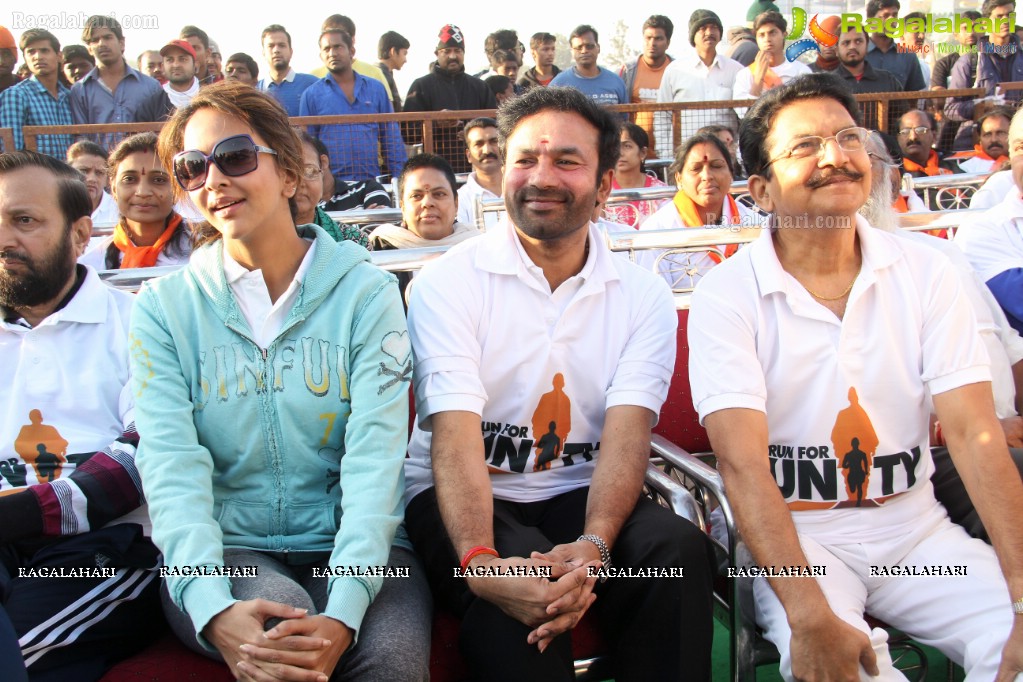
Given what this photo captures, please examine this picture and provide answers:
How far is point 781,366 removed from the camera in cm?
235

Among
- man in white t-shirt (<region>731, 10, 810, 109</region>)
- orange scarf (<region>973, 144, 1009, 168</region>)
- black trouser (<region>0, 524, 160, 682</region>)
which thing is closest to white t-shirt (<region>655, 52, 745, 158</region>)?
man in white t-shirt (<region>731, 10, 810, 109</region>)

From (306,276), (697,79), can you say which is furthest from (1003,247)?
(697,79)

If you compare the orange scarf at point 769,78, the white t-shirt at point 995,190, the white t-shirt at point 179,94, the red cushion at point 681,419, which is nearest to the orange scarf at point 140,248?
the red cushion at point 681,419

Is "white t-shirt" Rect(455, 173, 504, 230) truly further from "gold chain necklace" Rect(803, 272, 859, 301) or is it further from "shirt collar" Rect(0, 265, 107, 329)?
"gold chain necklace" Rect(803, 272, 859, 301)

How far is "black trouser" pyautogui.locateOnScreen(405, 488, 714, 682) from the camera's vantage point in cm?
201

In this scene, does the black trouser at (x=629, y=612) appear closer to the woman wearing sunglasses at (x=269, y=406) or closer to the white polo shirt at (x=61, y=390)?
the woman wearing sunglasses at (x=269, y=406)

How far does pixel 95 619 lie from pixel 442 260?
1326mm

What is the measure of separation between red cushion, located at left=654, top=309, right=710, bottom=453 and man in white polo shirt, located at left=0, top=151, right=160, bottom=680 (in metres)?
1.68

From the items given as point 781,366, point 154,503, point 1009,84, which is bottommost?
point 154,503

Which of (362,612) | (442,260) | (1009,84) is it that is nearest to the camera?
(362,612)

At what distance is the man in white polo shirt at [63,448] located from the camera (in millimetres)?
2096

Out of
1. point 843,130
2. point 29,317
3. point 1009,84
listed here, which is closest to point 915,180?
point 1009,84

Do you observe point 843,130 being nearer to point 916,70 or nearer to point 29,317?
point 29,317

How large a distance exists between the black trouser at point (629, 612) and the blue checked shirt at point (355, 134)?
5313mm
